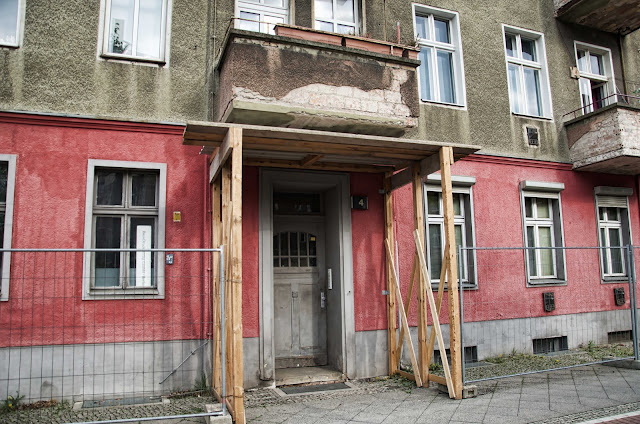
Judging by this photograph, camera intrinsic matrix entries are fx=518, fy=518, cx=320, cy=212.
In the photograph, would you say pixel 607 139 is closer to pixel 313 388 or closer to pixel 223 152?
pixel 313 388

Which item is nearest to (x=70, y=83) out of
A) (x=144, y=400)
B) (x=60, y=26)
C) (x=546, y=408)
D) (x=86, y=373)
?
(x=60, y=26)

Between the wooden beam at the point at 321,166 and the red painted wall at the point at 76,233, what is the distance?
76 cm

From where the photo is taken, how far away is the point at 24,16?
22.7ft

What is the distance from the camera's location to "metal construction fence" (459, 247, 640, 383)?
8.78 metres

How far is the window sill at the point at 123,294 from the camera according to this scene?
6668mm

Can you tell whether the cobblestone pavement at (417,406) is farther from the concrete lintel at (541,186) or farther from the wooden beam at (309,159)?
the concrete lintel at (541,186)

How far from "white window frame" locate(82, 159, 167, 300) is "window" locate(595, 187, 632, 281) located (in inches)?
331

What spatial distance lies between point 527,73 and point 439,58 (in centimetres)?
215

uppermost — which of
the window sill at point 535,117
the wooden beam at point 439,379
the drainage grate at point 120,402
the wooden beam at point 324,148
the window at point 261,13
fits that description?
the window at point 261,13

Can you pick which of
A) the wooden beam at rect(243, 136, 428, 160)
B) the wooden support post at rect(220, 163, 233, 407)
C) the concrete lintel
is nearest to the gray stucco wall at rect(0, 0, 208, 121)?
the wooden beam at rect(243, 136, 428, 160)

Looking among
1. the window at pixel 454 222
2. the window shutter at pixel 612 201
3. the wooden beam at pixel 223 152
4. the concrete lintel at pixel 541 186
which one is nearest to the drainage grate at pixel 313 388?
the window at pixel 454 222

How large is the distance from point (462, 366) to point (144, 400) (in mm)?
4006

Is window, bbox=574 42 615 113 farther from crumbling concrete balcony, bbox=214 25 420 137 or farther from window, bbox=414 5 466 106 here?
crumbling concrete balcony, bbox=214 25 420 137

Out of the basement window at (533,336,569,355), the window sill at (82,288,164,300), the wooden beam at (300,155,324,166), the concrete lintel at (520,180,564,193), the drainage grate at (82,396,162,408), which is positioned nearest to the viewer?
the drainage grate at (82,396,162,408)
